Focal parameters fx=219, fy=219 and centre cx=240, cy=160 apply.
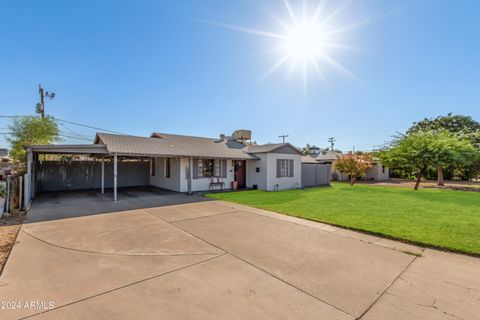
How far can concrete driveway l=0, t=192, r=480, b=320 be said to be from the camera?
2.56 m

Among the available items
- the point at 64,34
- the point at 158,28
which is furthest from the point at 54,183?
the point at 158,28

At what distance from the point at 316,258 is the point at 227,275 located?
1762mm

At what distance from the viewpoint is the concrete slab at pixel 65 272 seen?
2.80m

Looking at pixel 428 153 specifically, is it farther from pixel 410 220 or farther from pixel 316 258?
pixel 316 258

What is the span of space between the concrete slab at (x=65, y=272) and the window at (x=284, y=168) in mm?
11685

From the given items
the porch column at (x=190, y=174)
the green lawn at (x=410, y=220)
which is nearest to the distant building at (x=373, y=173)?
the green lawn at (x=410, y=220)

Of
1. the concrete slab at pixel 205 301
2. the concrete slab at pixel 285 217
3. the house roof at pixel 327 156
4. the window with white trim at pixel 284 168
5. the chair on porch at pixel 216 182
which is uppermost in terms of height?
the house roof at pixel 327 156

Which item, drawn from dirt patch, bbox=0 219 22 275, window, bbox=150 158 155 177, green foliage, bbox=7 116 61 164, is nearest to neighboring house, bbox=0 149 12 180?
green foliage, bbox=7 116 61 164

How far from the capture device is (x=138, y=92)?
18.0 meters

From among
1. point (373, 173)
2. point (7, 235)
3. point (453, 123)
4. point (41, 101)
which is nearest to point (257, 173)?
point (7, 235)

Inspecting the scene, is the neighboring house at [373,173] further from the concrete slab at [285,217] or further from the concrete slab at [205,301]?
the concrete slab at [205,301]

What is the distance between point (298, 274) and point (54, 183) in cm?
1538

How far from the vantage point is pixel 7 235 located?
17.0 feet

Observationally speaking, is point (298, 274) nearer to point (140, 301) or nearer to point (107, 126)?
point (140, 301)
